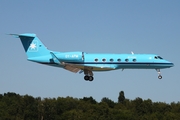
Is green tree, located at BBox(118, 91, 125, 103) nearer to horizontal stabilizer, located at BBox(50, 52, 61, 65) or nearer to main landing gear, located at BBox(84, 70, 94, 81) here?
main landing gear, located at BBox(84, 70, 94, 81)

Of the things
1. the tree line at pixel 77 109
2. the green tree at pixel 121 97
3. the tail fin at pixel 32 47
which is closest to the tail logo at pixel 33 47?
the tail fin at pixel 32 47

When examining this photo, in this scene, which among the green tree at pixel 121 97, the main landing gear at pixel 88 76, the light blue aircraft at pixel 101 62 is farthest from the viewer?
the green tree at pixel 121 97

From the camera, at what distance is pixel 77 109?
512ft

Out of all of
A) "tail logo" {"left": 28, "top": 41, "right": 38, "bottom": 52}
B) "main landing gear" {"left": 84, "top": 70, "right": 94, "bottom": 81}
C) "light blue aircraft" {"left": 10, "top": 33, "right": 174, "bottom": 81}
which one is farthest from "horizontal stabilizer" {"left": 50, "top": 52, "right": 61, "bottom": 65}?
"tail logo" {"left": 28, "top": 41, "right": 38, "bottom": 52}

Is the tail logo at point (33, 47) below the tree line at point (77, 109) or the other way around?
the other way around

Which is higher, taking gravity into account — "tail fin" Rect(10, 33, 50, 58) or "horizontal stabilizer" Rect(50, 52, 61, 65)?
"tail fin" Rect(10, 33, 50, 58)

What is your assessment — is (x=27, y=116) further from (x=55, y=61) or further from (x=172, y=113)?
(x=55, y=61)

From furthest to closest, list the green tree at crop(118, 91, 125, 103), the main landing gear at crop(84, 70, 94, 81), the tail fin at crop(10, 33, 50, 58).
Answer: the green tree at crop(118, 91, 125, 103) → the tail fin at crop(10, 33, 50, 58) → the main landing gear at crop(84, 70, 94, 81)

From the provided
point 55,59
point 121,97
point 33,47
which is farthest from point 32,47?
point 121,97

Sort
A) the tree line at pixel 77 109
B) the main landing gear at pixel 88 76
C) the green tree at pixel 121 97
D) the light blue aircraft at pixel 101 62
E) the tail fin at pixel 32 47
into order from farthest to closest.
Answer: the green tree at pixel 121 97 → the tree line at pixel 77 109 → the tail fin at pixel 32 47 → the main landing gear at pixel 88 76 → the light blue aircraft at pixel 101 62

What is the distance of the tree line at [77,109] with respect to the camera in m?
149

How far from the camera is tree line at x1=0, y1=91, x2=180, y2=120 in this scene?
5866 inches

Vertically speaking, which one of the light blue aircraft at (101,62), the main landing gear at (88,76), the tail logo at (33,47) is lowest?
the main landing gear at (88,76)

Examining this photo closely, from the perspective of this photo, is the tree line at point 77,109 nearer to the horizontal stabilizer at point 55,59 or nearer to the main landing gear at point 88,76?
the main landing gear at point 88,76
